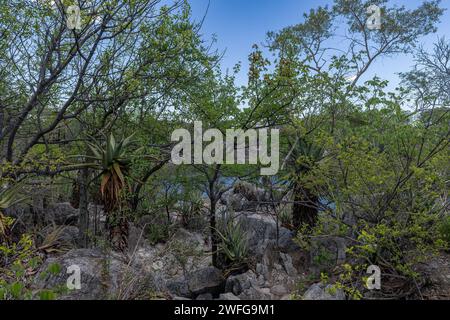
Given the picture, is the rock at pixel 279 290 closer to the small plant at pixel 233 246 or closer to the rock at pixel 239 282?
the rock at pixel 239 282

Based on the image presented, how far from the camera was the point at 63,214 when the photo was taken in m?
10.5

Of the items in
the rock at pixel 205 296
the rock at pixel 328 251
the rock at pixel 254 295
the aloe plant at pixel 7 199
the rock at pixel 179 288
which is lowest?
the rock at pixel 205 296

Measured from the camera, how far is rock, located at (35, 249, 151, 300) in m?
4.82

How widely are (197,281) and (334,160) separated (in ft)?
12.5

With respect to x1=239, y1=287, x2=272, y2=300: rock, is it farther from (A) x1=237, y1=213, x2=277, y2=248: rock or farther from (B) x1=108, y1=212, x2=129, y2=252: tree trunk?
(B) x1=108, y1=212, x2=129, y2=252: tree trunk

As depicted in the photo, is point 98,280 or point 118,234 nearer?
point 98,280

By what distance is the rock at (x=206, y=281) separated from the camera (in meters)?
7.21

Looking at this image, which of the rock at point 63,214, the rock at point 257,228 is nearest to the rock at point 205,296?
the rock at point 257,228

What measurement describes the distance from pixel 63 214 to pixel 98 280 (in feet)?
19.6

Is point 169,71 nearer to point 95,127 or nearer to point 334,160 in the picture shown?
point 95,127

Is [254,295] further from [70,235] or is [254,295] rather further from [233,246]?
[70,235]

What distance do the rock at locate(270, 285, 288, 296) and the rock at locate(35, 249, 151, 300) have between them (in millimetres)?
2805

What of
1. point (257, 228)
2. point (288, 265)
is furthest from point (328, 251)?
point (257, 228)

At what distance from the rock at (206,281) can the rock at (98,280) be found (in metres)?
1.95
